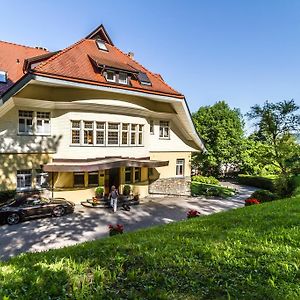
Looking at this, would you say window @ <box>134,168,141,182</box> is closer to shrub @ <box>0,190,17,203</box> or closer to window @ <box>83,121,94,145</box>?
window @ <box>83,121,94,145</box>

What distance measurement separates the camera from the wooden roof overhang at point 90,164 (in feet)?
55.4

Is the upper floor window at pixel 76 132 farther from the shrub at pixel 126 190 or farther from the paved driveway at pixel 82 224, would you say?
the shrub at pixel 126 190

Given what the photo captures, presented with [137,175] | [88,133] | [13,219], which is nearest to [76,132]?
[88,133]

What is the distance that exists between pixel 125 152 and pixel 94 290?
16.6m

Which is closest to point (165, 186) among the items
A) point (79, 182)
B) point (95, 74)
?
point (79, 182)

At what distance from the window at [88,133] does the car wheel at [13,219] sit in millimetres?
6408

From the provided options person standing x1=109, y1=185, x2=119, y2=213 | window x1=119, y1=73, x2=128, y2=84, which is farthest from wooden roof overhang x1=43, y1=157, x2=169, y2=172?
window x1=119, y1=73, x2=128, y2=84

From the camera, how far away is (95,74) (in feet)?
60.6

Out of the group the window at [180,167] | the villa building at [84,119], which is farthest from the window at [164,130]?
the window at [180,167]

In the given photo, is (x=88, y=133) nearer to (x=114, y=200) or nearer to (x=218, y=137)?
(x=114, y=200)

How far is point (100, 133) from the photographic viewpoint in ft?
63.3

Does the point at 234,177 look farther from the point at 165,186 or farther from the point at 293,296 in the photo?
the point at 293,296

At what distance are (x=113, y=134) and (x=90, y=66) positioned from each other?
16.0 feet

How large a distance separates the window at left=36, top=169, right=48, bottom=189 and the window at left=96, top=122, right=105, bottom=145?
157 inches
